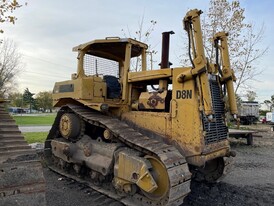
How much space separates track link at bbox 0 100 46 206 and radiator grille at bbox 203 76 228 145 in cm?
304

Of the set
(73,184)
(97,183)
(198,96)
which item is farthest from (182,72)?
(73,184)

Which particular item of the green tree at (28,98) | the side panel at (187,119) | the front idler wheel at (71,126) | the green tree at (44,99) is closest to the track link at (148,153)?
the front idler wheel at (71,126)

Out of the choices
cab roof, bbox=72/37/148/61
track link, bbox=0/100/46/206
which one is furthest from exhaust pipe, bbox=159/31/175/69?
track link, bbox=0/100/46/206

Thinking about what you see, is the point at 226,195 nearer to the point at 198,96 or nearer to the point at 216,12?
the point at 198,96

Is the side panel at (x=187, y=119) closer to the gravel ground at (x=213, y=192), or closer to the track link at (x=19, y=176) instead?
the gravel ground at (x=213, y=192)

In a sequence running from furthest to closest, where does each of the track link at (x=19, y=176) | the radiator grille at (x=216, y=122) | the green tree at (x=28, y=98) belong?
the green tree at (x=28, y=98)
the radiator grille at (x=216, y=122)
the track link at (x=19, y=176)

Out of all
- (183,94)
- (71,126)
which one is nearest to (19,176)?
(183,94)

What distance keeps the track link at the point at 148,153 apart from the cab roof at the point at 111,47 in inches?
57.9

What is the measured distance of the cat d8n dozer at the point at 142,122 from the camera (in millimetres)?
4738

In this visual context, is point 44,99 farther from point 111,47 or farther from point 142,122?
point 142,122

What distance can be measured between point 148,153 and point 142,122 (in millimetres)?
899

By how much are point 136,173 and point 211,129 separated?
164cm

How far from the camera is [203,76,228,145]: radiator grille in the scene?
16.8 feet

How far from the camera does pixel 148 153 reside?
4836mm
